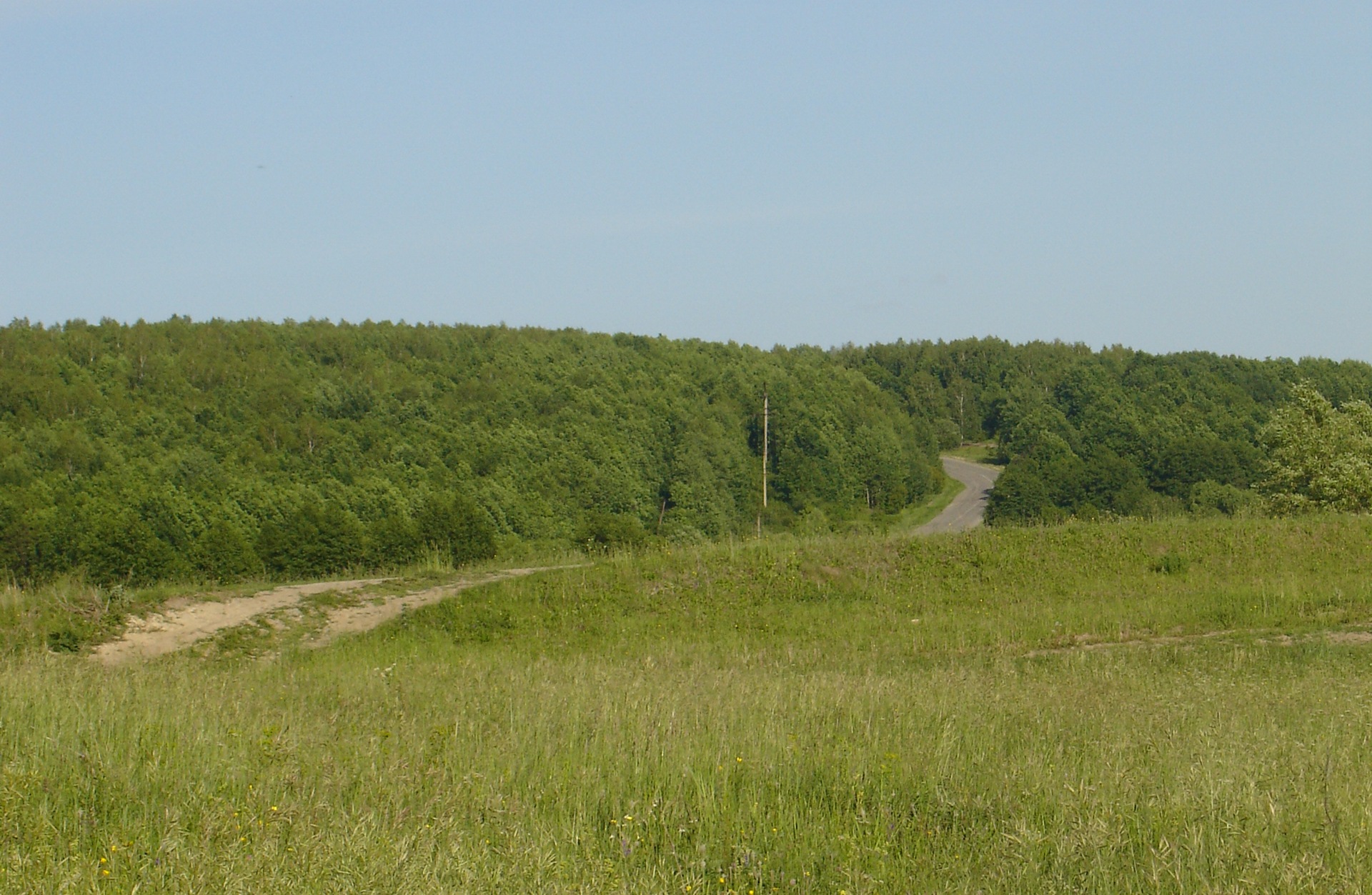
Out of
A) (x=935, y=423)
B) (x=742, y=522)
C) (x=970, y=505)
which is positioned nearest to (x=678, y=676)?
(x=742, y=522)

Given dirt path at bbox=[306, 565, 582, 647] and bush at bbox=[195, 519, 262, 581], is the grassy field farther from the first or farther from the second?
bush at bbox=[195, 519, 262, 581]

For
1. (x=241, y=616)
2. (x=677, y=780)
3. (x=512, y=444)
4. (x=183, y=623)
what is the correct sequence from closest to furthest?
1. (x=677, y=780)
2. (x=183, y=623)
3. (x=241, y=616)
4. (x=512, y=444)

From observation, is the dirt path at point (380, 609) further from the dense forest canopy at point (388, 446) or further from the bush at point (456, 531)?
the bush at point (456, 531)

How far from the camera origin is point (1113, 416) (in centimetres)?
9525

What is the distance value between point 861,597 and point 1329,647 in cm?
748

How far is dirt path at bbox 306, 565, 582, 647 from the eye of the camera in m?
16.2

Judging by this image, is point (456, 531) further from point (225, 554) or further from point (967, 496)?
point (967, 496)

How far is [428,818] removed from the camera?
4.56 metres

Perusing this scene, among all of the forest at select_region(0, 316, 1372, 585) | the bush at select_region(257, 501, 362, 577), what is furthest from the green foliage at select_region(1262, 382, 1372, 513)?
the bush at select_region(257, 501, 362, 577)

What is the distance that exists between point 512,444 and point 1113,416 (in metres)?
52.2

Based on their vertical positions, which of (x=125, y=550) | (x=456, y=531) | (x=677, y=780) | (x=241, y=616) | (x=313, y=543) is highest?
(x=677, y=780)

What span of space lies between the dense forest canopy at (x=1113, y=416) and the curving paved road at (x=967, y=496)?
3.71 m

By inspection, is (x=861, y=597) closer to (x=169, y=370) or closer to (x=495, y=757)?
(x=495, y=757)

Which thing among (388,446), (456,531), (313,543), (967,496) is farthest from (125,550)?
(967,496)
